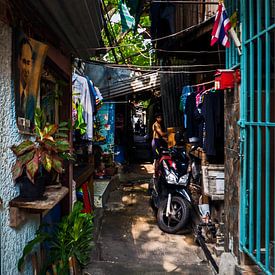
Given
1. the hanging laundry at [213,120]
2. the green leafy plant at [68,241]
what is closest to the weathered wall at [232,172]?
the hanging laundry at [213,120]

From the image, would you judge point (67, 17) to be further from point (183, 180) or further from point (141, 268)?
point (183, 180)

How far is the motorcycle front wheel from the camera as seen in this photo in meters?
6.70

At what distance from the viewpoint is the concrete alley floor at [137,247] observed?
5203 mm

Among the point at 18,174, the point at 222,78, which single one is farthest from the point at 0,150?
the point at 222,78

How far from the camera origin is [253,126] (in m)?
3.45

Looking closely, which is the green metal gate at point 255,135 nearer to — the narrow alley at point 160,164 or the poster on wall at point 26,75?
the narrow alley at point 160,164

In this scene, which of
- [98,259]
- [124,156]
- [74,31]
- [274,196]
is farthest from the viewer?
[124,156]

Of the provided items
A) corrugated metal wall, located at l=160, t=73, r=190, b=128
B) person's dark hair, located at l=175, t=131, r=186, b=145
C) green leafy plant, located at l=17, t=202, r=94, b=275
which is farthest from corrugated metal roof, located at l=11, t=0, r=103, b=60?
corrugated metal wall, located at l=160, t=73, r=190, b=128

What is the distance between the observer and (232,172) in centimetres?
416

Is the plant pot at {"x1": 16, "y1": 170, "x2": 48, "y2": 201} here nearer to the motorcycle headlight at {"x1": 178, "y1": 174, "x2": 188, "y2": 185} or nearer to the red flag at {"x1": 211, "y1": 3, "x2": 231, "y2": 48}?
the red flag at {"x1": 211, "y1": 3, "x2": 231, "y2": 48}

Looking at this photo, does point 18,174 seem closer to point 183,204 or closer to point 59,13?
point 59,13

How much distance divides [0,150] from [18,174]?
27cm

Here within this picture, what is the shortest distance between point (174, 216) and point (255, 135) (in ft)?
12.4

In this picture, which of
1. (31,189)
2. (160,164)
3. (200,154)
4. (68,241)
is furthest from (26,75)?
(160,164)
